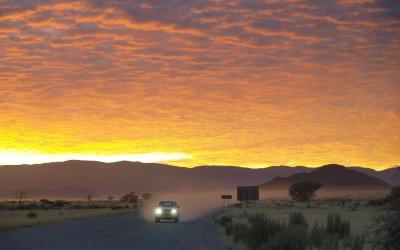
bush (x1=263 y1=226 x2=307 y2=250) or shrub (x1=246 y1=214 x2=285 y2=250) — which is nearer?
bush (x1=263 y1=226 x2=307 y2=250)

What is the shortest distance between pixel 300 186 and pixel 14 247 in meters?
130

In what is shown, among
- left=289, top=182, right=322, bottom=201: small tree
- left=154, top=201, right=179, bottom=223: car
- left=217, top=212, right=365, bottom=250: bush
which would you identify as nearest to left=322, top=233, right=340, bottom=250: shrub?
left=217, top=212, right=365, bottom=250: bush

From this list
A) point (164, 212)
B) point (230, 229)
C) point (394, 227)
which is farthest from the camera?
point (164, 212)

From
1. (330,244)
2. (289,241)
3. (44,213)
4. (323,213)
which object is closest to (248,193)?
(44,213)

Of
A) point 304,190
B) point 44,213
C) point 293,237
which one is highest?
point 304,190

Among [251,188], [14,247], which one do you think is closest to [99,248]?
[14,247]

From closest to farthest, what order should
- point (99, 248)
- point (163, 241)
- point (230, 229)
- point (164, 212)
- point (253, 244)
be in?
point (99, 248) → point (253, 244) → point (163, 241) → point (230, 229) → point (164, 212)

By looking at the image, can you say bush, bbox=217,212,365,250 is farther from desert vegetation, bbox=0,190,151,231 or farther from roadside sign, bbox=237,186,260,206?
roadside sign, bbox=237,186,260,206

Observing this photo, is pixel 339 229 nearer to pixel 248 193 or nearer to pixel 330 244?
pixel 330 244

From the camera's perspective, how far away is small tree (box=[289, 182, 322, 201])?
144875 millimetres

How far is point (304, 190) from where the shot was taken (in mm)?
145875

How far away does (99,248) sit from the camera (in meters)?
22.8

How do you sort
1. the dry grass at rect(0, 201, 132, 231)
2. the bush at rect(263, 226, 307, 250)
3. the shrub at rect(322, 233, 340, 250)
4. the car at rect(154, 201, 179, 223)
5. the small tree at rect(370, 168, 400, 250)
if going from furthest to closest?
the car at rect(154, 201, 179, 223)
the dry grass at rect(0, 201, 132, 231)
the shrub at rect(322, 233, 340, 250)
the bush at rect(263, 226, 307, 250)
the small tree at rect(370, 168, 400, 250)

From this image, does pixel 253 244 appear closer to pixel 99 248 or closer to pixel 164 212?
pixel 99 248
